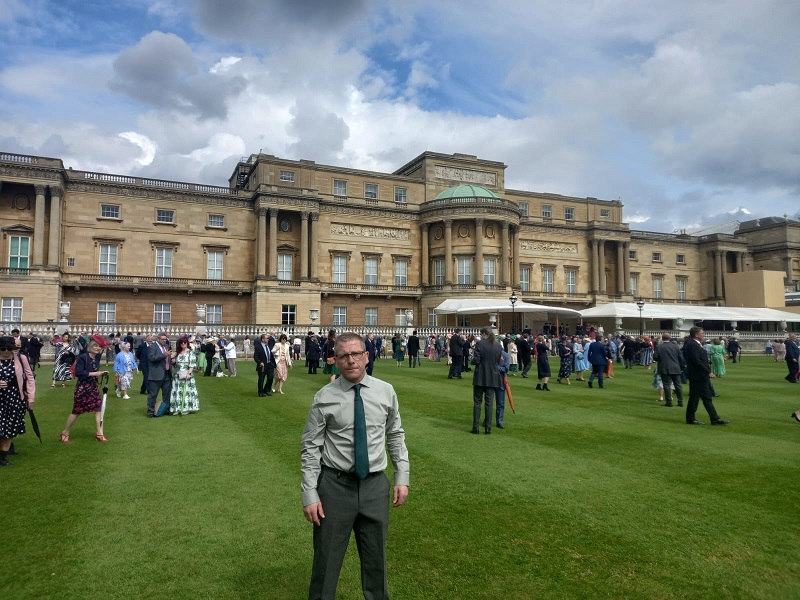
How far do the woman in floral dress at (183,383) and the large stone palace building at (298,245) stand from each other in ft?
94.3

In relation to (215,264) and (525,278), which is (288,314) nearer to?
(215,264)

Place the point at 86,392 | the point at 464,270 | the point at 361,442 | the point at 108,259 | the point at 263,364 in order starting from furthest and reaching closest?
1. the point at 464,270
2. the point at 108,259
3. the point at 263,364
4. the point at 86,392
5. the point at 361,442

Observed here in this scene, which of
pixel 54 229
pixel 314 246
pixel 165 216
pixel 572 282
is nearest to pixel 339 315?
pixel 314 246

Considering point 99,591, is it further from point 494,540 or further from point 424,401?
point 424,401

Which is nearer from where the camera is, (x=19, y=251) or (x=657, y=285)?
(x=19, y=251)

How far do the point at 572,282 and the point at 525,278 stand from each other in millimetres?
5571

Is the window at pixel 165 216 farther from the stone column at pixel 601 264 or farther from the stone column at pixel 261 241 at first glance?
the stone column at pixel 601 264

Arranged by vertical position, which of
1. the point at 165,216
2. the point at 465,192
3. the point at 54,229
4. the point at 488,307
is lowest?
the point at 488,307

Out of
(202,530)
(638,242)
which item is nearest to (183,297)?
(202,530)

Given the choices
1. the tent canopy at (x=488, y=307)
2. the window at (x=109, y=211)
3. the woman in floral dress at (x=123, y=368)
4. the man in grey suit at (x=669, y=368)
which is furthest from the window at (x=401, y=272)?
the man in grey suit at (x=669, y=368)

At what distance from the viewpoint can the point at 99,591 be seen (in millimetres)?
4367

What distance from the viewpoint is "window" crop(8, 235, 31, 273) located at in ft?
125

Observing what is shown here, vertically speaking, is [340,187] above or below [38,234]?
above

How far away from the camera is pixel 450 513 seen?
20.0 ft
